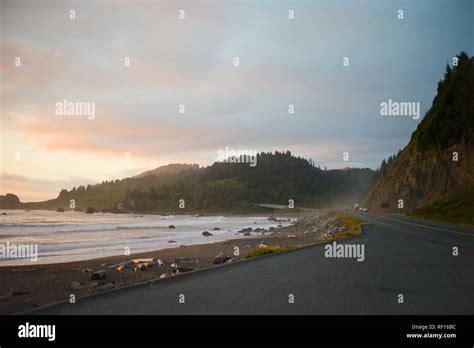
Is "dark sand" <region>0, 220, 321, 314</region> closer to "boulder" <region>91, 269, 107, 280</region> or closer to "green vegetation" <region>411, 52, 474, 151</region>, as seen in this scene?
"boulder" <region>91, 269, 107, 280</region>

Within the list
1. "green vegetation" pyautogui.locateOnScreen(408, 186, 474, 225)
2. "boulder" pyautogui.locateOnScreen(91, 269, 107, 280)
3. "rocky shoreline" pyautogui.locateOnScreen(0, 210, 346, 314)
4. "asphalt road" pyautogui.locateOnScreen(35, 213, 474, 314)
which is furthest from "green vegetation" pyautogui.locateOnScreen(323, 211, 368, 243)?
"boulder" pyautogui.locateOnScreen(91, 269, 107, 280)

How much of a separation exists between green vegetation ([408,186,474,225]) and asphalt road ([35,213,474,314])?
30.8m

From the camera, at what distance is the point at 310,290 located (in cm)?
1081

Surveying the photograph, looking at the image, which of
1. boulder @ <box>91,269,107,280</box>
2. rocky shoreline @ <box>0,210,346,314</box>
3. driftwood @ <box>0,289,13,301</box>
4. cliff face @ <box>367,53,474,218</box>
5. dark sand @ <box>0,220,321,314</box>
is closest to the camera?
dark sand @ <box>0,220,321,314</box>

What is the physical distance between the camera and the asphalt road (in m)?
8.85

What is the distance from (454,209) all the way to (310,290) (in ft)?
148

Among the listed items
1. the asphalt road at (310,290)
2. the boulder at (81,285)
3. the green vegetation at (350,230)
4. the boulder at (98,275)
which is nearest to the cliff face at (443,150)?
the green vegetation at (350,230)

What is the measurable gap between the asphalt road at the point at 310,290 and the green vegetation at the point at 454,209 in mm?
30837

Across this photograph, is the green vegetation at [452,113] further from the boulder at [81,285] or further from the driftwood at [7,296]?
the driftwood at [7,296]
